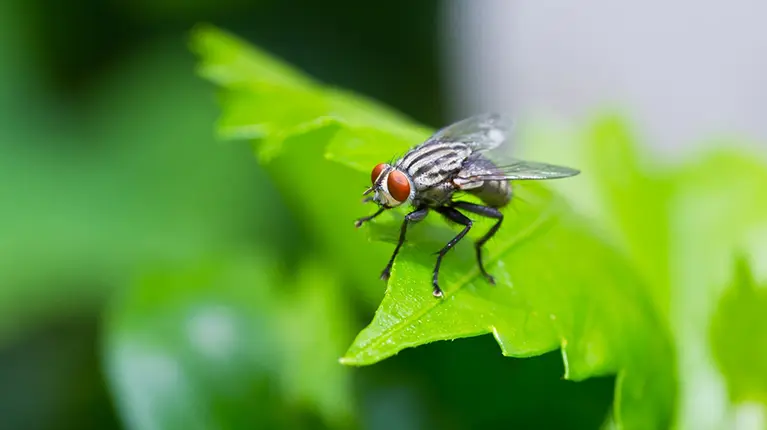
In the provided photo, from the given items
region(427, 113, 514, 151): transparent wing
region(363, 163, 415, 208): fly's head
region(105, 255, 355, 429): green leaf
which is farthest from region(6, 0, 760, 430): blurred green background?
region(427, 113, 514, 151): transparent wing

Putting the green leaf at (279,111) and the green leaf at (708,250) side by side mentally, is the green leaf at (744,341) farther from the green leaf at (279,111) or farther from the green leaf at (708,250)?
the green leaf at (279,111)

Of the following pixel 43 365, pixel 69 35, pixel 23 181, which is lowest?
pixel 43 365

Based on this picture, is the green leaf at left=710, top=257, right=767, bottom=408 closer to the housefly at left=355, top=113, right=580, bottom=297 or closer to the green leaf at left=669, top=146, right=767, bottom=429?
the green leaf at left=669, top=146, right=767, bottom=429

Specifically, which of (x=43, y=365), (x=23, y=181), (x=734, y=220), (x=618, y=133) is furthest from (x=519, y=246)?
(x=23, y=181)

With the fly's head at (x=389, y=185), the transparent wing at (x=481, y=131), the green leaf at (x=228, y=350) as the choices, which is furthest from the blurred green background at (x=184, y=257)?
the transparent wing at (x=481, y=131)

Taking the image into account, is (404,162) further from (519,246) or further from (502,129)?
(502,129)

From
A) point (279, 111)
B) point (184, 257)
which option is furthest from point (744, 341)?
point (184, 257)
